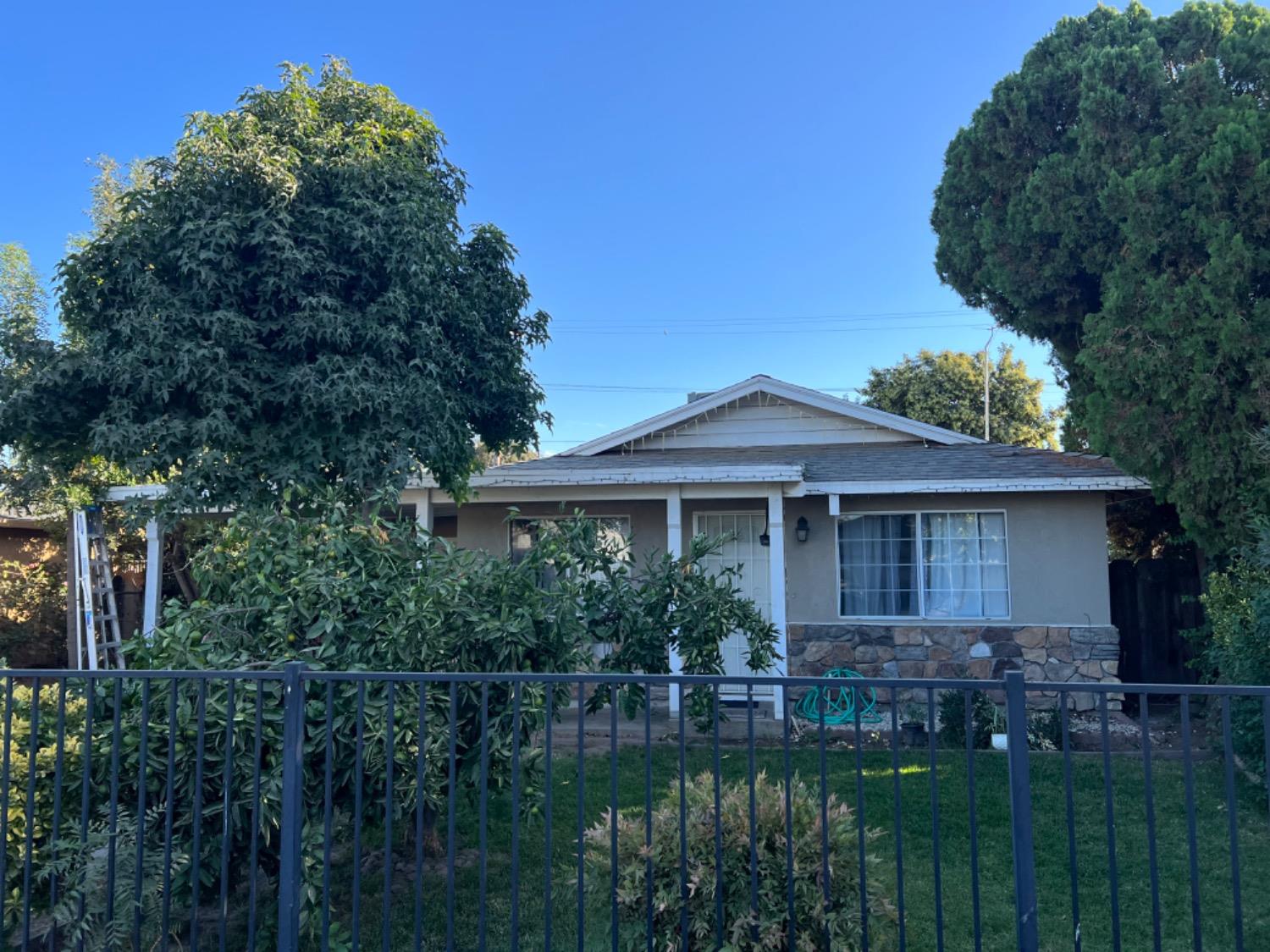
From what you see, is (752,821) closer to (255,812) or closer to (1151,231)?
(255,812)

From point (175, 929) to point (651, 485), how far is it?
6204mm

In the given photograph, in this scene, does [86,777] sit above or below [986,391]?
below

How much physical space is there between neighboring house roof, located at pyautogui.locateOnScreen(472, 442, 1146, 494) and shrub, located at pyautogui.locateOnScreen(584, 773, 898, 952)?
544 cm

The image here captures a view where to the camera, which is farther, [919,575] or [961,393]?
[961,393]

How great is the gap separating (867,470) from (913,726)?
2.74 meters

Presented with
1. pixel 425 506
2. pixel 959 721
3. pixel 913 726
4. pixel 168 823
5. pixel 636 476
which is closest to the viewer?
pixel 168 823

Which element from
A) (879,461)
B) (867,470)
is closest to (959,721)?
(867,470)

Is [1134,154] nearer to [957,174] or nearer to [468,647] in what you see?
[957,174]

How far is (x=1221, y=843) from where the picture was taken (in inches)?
198

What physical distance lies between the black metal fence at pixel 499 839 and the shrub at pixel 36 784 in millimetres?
13

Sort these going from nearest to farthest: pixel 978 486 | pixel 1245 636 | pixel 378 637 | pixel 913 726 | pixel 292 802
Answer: pixel 292 802 < pixel 378 637 < pixel 1245 636 < pixel 913 726 < pixel 978 486

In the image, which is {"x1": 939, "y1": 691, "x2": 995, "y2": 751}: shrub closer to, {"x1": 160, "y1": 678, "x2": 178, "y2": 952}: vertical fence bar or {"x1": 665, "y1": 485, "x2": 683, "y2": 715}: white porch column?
{"x1": 665, "y1": 485, "x2": 683, "y2": 715}: white porch column

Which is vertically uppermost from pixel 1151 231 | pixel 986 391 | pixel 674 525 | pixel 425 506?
pixel 986 391

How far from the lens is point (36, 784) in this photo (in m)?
3.68
